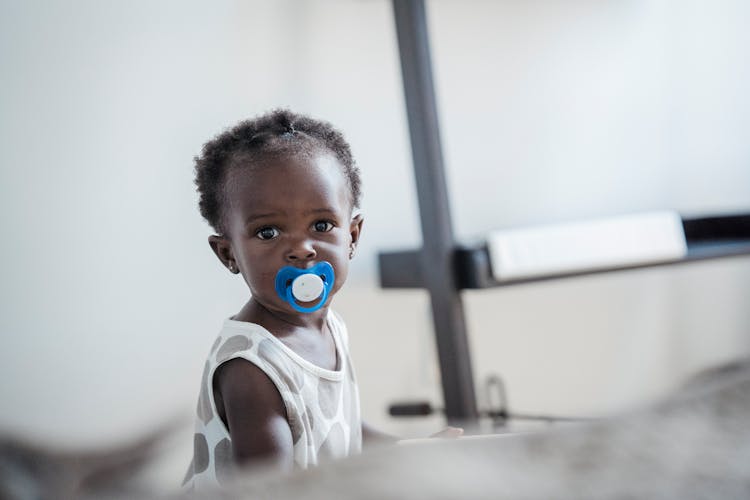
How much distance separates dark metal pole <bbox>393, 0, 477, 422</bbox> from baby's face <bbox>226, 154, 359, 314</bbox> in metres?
0.18

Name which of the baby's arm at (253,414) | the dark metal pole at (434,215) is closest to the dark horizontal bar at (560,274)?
the dark metal pole at (434,215)

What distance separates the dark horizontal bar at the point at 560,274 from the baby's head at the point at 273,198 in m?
0.09

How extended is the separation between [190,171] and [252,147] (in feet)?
0.09

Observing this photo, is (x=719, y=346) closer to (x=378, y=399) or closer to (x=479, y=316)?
(x=479, y=316)

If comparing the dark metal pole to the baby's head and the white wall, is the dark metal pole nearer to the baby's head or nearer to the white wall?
the white wall

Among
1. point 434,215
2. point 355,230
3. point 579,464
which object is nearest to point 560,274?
point 434,215

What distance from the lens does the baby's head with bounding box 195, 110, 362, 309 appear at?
230 mm

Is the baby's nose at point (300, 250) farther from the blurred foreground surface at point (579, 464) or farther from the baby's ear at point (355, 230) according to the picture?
the blurred foreground surface at point (579, 464)

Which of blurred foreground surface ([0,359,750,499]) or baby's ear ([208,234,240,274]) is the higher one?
baby's ear ([208,234,240,274])

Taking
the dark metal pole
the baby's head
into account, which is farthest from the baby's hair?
the dark metal pole

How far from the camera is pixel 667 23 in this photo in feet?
2.25

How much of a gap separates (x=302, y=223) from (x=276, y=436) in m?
0.07

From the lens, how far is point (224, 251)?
244 millimetres

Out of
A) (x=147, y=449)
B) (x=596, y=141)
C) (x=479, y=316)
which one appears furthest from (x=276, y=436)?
(x=596, y=141)
